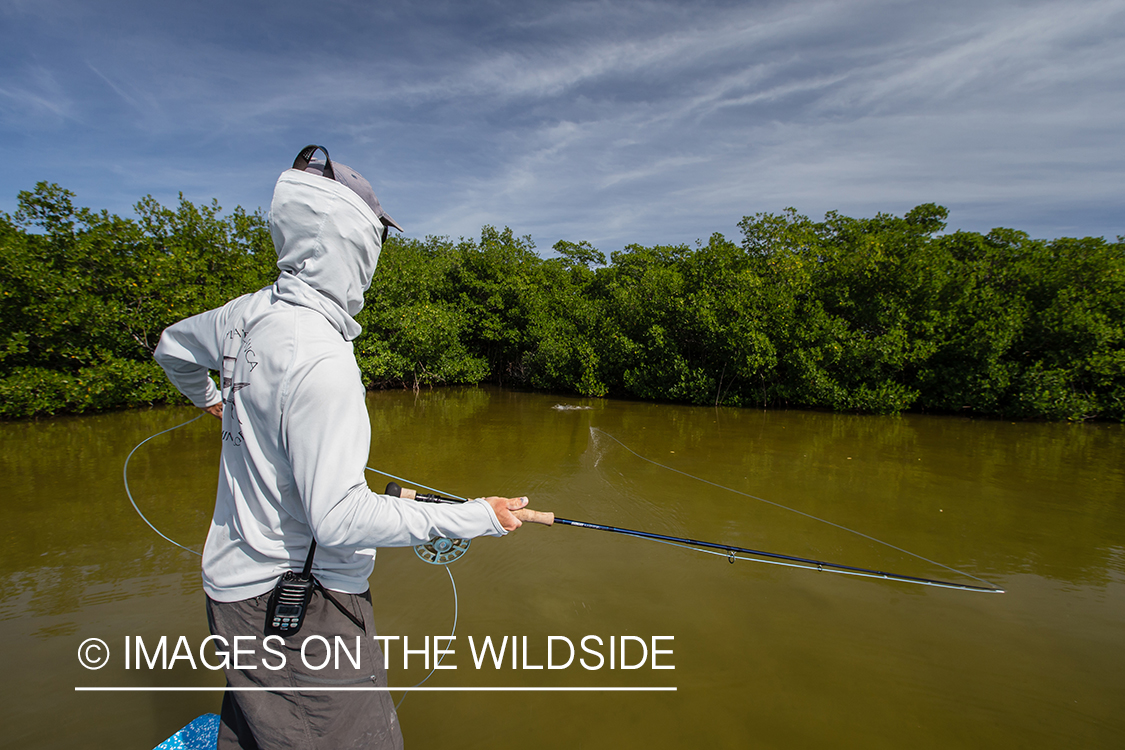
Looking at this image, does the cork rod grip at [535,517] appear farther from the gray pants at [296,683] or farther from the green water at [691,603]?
the green water at [691,603]

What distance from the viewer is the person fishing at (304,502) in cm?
127

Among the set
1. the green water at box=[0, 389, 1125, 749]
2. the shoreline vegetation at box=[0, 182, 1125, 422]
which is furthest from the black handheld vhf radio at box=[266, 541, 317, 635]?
the shoreline vegetation at box=[0, 182, 1125, 422]

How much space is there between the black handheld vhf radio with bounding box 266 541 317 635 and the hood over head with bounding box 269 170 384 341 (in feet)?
2.36

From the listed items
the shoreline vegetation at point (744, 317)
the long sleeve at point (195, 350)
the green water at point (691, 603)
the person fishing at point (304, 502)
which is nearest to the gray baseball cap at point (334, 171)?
the person fishing at point (304, 502)

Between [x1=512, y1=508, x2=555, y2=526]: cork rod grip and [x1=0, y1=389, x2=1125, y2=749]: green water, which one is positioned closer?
[x1=512, y1=508, x2=555, y2=526]: cork rod grip

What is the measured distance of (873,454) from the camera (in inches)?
350

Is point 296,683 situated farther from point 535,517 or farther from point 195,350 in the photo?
point 195,350

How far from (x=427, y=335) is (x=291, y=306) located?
1741 cm

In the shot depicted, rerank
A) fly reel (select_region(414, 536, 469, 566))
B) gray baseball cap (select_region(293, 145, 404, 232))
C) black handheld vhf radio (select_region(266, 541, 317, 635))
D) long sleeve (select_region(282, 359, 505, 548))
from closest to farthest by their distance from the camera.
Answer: long sleeve (select_region(282, 359, 505, 548)) < black handheld vhf radio (select_region(266, 541, 317, 635)) < gray baseball cap (select_region(293, 145, 404, 232)) < fly reel (select_region(414, 536, 469, 566))

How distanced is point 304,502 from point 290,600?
36cm

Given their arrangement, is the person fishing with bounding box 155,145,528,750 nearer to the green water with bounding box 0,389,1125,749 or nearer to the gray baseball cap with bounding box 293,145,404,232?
the gray baseball cap with bounding box 293,145,404,232
